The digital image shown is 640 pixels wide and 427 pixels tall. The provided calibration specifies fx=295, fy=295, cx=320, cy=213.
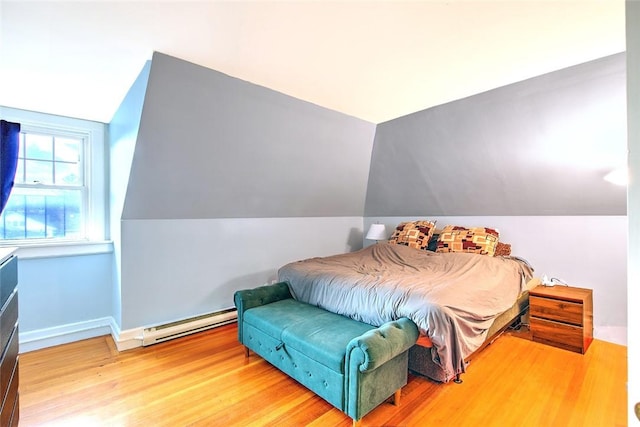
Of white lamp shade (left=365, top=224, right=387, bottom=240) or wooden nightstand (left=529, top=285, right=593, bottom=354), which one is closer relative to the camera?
wooden nightstand (left=529, top=285, right=593, bottom=354)

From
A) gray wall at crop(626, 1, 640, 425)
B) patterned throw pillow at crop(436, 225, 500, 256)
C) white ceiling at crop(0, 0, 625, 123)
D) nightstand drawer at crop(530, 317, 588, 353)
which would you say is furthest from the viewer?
patterned throw pillow at crop(436, 225, 500, 256)

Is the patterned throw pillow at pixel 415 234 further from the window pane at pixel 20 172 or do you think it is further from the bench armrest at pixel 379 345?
the window pane at pixel 20 172

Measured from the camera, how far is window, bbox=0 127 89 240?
250cm

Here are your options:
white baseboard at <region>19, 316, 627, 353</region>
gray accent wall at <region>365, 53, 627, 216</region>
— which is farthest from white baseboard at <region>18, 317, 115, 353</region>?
gray accent wall at <region>365, 53, 627, 216</region>

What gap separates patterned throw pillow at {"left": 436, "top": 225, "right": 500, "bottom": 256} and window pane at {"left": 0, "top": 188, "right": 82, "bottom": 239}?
3.64 metres

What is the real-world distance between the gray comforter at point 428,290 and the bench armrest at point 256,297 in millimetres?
97

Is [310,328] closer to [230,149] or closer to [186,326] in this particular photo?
[186,326]

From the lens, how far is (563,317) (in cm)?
238

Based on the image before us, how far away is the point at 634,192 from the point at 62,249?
3.45 meters

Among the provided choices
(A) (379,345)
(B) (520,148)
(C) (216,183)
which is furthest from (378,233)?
(A) (379,345)

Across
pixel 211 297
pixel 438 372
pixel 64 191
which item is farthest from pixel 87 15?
pixel 438 372

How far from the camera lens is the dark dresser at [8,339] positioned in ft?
3.62

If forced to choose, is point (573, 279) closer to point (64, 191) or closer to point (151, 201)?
point (151, 201)

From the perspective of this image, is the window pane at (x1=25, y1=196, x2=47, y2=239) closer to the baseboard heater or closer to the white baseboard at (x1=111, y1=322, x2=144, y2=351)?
the white baseboard at (x1=111, y1=322, x2=144, y2=351)
